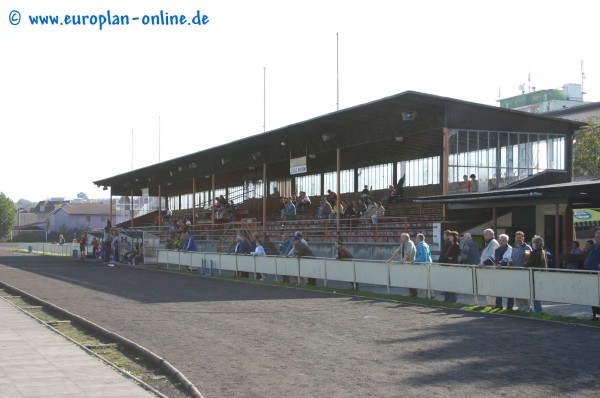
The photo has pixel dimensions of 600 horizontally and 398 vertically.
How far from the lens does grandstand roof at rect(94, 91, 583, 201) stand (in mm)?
30062

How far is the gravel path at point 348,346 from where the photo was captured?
9102mm

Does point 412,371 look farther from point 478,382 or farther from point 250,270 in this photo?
point 250,270

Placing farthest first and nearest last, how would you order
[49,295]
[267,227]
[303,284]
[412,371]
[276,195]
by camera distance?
[276,195]
[267,227]
[303,284]
[49,295]
[412,371]

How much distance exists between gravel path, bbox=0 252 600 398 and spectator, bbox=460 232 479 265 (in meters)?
1.98

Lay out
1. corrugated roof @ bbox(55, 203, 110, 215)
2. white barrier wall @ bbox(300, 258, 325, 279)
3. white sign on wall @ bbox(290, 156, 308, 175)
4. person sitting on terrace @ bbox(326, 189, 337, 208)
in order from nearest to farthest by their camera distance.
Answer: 1. white barrier wall @ bbox(300, 258, 325, 279)
2. person sitting on terrace @ bbox(326, 189, 337, 208)
3. white sign on wall @ bbox(290, 156, 308, 175)
4. corrugated roof @ bbox(55, 203, 110, 215)

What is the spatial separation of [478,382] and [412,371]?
1031 mm

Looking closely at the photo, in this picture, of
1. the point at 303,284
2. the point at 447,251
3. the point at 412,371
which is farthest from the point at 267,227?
the point at 412,371

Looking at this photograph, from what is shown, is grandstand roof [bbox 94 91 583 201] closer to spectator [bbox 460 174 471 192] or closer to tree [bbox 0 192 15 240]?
spectator [bbox 460 174 471 192]

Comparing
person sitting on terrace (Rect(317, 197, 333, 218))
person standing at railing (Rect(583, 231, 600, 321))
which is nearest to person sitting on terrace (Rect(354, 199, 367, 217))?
person sitting on terrace (Rect(317, 197, 333, 218))

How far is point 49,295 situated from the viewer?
2248 centimetres

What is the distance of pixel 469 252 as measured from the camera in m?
19.1

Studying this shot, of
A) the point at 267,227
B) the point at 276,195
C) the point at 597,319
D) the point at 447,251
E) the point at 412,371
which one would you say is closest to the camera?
the point at 412,371

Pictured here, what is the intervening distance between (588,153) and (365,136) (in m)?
21.5

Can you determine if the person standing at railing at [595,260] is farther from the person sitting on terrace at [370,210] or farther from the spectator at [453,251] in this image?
the person sitting on terrace at [370,210]
